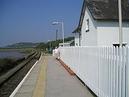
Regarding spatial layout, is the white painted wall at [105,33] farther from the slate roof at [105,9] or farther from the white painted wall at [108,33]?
the slate roof at [105,9]

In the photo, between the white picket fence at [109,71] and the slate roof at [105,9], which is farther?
the slate roof at [105,9]

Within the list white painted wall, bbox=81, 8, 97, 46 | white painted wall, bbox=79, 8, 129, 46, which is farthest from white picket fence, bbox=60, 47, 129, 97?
white painted wall, bbox=81, 8, 97, 46

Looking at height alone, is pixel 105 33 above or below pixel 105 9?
below

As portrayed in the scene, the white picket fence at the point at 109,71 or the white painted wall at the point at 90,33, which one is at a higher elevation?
the white painted wall at the point at 90,33

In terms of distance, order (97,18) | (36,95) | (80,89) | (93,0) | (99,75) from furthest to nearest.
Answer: (93,0), (97,18), (80,89), (36,95), (99,75)

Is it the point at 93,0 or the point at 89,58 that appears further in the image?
the point at 93,0

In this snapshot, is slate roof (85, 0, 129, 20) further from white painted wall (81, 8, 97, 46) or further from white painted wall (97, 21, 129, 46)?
A: white painted wall (81, 8, 97, 46)

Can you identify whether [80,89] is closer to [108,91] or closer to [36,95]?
[36,95]

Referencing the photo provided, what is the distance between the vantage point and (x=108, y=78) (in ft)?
28.4

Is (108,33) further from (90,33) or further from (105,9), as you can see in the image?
(90,33)

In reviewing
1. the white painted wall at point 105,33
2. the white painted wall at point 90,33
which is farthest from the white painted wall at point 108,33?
the white painted wall at point 90,33

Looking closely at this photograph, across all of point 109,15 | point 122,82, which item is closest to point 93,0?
point 109,15

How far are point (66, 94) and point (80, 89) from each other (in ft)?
4.24

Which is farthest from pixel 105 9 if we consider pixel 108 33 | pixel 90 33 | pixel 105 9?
pixel 90 33
